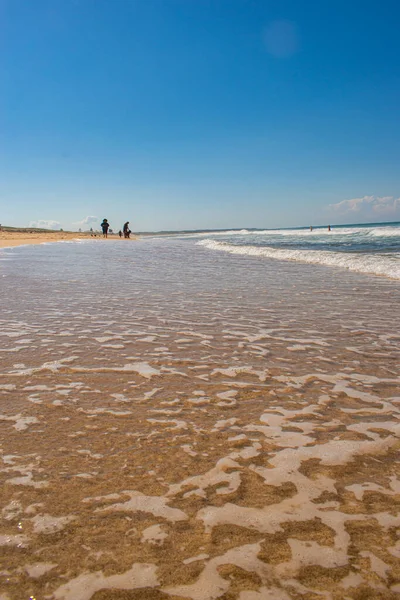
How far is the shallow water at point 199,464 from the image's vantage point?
1.63m

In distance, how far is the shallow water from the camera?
1628 mm

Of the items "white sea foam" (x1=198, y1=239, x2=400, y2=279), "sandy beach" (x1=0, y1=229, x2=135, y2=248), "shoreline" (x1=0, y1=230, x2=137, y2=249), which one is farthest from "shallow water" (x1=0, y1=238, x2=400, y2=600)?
"sandy beach" (x1=0, y1=229, x2=135, y2=248)

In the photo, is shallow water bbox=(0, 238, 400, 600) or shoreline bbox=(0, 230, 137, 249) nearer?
shallow water bbox=(0, 238, 400, 600)

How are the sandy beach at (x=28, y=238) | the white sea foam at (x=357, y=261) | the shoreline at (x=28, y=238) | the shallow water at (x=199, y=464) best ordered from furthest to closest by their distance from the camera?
the sandy beach at (x=28, y=238), the shoreline at (x=28, y=238), the white sea foam at (x=357, y=261), the shallow water at (x=199, y=464)

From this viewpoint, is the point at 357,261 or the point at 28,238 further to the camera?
the point at 28,238

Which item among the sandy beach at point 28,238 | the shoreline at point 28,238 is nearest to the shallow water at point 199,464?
the shoreline at point 28,238

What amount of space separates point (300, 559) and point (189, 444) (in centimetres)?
103

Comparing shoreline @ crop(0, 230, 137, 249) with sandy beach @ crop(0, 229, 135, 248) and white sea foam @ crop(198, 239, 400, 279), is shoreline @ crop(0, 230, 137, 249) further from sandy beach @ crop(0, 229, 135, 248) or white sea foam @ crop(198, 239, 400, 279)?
white sea foam @ crop(198, 239, 400, 279)

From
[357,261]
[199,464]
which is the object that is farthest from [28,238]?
[199,464]

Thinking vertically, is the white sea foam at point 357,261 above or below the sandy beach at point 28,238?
below

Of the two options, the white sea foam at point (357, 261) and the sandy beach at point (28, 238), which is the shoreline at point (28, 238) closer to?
the sandy beach at point (28, 238)

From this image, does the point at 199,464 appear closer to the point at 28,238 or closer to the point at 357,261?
the point at 357,261

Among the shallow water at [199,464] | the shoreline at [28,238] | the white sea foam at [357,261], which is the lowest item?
the shallow water at [199,464]

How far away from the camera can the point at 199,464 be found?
237cm
